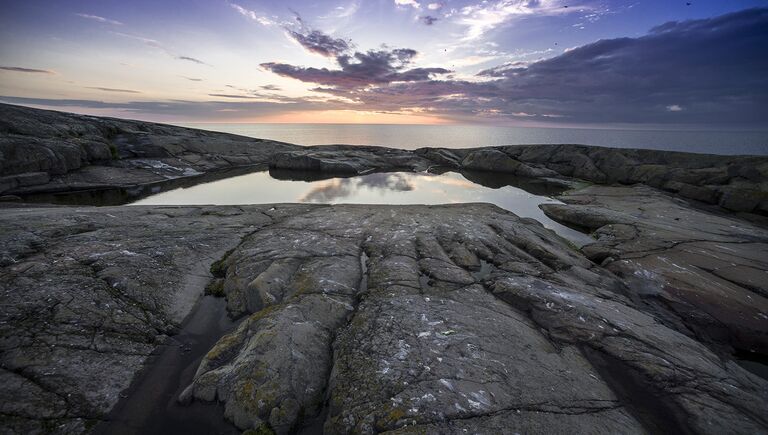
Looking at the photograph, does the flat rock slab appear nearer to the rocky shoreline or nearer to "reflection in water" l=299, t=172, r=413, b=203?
the rocky shoreline

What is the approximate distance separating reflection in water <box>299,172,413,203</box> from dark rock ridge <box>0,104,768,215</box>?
419cm

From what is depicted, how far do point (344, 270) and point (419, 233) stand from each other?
4.54 metres

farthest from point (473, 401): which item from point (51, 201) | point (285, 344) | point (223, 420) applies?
point (51, 201)

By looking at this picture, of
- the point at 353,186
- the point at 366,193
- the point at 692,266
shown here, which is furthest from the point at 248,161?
the point at 692,266

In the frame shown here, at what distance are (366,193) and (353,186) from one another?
11.5 ft

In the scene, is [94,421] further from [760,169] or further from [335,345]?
[760,169]

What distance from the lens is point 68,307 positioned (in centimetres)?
683

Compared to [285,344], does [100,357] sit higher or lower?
lower

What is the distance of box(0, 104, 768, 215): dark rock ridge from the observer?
21.9 metres

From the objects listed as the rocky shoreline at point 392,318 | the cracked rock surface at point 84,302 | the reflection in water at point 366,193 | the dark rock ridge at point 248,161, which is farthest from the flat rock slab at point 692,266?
the cracked rock surface at point 84,302

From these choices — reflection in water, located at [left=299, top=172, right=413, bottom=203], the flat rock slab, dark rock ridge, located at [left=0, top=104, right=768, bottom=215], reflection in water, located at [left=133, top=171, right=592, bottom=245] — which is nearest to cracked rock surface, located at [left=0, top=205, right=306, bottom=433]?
reflection in water, located at [left=133, top=171, right=592, bottom=245]

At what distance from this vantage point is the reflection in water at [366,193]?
2155 centimetres

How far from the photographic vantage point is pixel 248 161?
39.2 m

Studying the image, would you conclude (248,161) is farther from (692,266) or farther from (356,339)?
(692,266)
